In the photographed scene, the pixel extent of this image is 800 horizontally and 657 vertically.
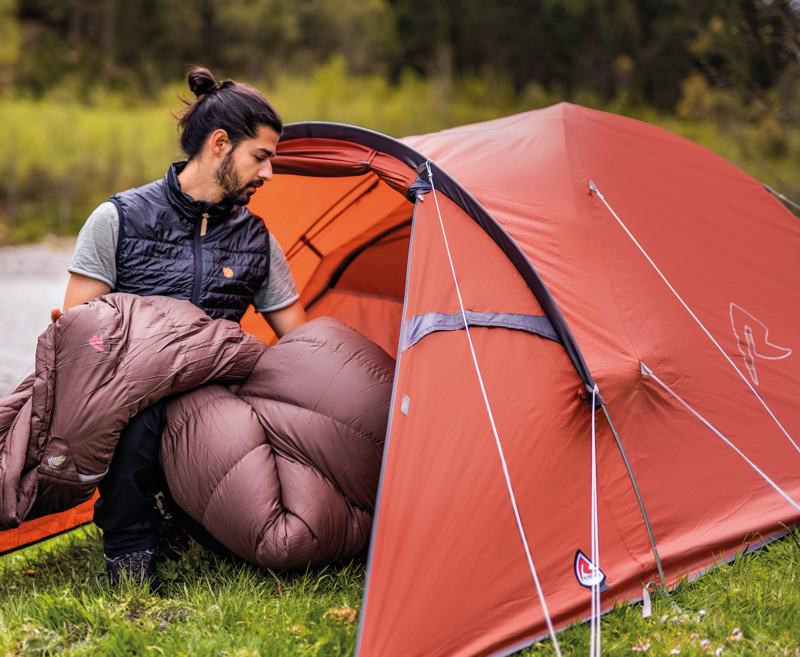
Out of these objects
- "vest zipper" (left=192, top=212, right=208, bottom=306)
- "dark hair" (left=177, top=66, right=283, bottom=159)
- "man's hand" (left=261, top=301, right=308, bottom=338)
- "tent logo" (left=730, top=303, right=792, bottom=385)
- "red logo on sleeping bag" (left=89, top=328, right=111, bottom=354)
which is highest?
"dark hair" (left=177, top=66, right=283, bottom=159)

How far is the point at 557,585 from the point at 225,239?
160 cm

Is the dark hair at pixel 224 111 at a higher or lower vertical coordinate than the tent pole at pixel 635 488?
higher

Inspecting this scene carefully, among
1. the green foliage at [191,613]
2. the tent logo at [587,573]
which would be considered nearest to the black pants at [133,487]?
the green foliage at [191,613]

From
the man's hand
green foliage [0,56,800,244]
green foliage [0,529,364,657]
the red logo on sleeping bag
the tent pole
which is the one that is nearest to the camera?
green foliage [0,529,364,657]

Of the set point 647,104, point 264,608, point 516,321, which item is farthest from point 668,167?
point 647,104

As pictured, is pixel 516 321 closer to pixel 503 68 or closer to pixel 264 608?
pixel 264 608

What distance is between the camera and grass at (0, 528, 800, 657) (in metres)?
2.19

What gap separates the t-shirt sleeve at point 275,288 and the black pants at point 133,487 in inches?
26.9

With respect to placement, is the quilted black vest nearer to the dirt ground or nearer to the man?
the man

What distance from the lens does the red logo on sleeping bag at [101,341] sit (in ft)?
7.96

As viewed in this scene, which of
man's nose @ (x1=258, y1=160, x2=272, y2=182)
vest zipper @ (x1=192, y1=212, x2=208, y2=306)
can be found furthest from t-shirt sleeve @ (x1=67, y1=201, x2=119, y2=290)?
man's nose @ (x1=258, y1=160, x2=272, y2=182)

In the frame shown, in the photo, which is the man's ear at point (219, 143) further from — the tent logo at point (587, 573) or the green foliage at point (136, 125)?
the green foliage at point (136, 125)

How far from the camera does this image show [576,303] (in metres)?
2.71

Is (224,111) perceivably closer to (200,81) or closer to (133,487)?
(200,81)
